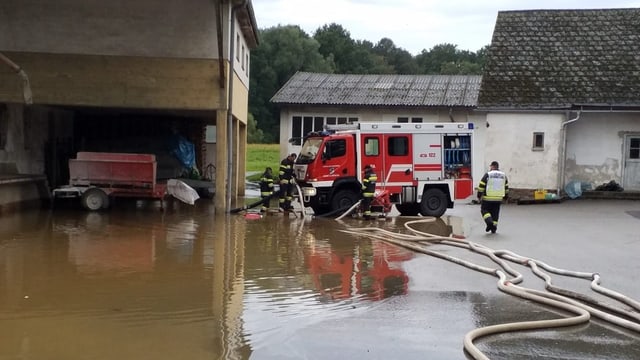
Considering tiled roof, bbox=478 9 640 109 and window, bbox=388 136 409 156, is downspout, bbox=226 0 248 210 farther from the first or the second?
tiled roof, bbox=478 9 640 109

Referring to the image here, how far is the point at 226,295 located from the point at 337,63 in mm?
83524

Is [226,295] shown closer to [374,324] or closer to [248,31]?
[374,324]

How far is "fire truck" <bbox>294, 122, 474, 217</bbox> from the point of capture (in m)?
16.5

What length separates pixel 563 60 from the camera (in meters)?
24.7

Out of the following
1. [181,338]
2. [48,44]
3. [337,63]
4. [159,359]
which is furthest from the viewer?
[337,63]

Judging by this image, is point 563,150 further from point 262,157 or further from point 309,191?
point 262,157

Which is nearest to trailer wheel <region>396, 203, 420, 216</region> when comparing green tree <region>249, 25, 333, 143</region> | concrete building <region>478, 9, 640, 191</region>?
concrete building <region>478, 9, 640, 191</region>

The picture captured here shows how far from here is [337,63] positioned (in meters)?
89.3

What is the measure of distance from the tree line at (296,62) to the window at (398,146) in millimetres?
52431

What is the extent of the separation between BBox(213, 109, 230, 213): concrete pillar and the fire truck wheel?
2892 millimetres

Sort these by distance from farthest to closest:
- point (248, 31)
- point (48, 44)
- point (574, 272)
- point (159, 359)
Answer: point (248, 31)
point (48, 44)
point (574, 272)
point (159, 359)

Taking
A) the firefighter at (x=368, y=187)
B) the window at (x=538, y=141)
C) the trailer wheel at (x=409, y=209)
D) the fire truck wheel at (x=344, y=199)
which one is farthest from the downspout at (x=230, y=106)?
the window at (x=538, y=141)

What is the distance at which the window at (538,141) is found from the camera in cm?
2306

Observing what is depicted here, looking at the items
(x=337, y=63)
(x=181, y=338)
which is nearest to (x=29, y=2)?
(x=181, y=338)
